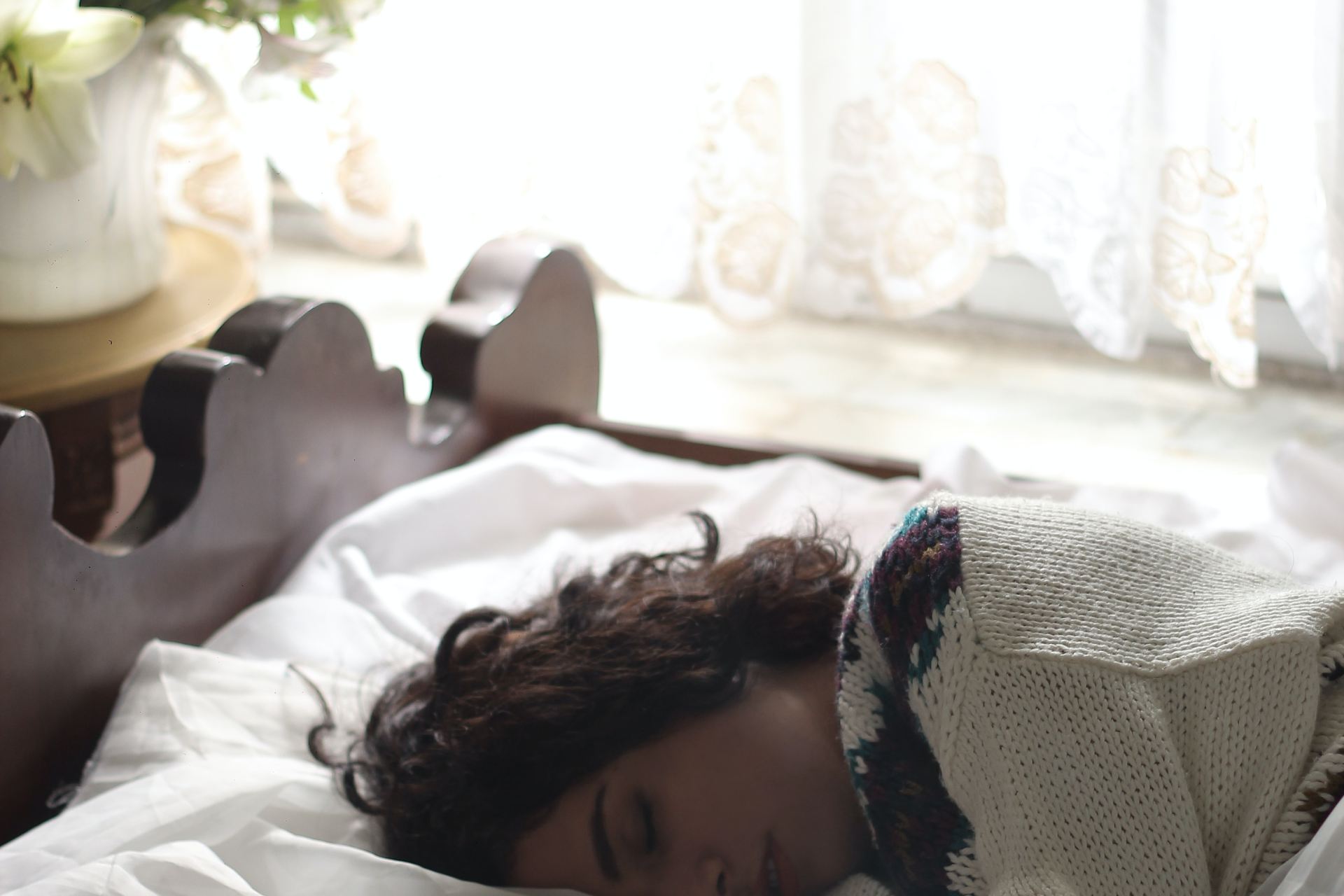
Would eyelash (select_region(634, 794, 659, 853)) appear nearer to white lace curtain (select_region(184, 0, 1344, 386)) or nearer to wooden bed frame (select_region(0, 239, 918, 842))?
wooden bed frame (select_region(0, 239, 918, 842))

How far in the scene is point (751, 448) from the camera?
3.63ft

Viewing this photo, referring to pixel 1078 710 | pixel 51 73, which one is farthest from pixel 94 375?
pixel 1078 710

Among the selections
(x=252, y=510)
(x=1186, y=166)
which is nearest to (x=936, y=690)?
(x=252, y=510)

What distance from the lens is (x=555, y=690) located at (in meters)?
0.70

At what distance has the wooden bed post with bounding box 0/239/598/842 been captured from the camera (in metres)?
0.70

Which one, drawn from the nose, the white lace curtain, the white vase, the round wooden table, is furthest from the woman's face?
the white lace curtain

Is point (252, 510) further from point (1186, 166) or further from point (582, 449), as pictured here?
point (1186, 166)

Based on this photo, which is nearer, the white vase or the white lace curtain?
the white vase

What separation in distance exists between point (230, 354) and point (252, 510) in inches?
4.0

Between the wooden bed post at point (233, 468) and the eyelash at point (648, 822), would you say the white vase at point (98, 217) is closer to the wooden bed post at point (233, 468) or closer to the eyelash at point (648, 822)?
the wooden bed post at point (233, 468)

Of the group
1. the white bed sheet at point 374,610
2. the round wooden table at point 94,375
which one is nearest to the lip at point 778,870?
the white bed sheet at point 374,610

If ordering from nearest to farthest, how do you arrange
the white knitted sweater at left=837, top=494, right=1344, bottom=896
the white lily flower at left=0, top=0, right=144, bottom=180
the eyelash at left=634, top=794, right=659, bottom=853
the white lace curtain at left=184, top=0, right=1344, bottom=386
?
the white knitted sweater at left=837, top=494, right=1344, bottom=896
the eyelash at left=634, top=794, right=659, bottom=853
the white lily flower at left=0, top=0, right=144, bottom=180
the white lace curtain at left=184, top=0, right=1344, bottom=386

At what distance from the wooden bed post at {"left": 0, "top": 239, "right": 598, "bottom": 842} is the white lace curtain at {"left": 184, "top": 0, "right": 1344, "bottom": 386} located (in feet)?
0.84

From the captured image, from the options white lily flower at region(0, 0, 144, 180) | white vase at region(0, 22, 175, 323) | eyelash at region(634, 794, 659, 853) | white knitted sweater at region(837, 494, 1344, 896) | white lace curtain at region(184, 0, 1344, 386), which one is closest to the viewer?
white knitted sweater at region(837, 494, 1344, 896)
